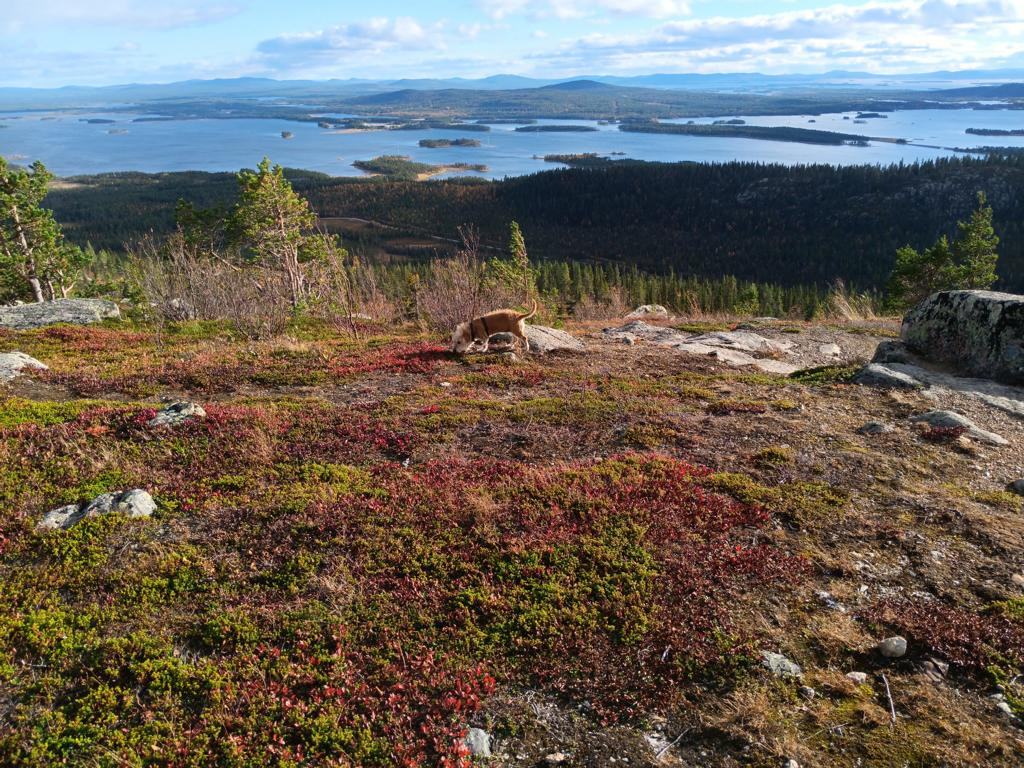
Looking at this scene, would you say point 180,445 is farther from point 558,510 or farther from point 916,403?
point 916,403

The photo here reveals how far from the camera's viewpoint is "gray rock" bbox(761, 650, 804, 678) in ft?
15.7

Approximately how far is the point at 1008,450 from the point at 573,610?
8.71 metres

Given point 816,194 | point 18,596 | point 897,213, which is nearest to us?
point 18,596

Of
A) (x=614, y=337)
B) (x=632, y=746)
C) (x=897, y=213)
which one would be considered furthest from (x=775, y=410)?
(x=897, y=213)

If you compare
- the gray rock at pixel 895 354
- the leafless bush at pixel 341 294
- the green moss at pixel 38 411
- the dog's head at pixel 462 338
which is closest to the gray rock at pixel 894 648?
the gray rock at pixel 895 354

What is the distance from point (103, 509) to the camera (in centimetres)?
682

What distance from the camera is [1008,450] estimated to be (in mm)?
9305

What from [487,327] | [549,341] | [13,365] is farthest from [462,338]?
[13,365]

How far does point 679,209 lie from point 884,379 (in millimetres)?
165152

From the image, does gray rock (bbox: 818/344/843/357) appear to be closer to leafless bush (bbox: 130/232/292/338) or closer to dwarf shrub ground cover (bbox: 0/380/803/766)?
dwarf shrub ground cover (bbox: 0/380/803/766)

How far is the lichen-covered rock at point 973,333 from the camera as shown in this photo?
42.4ft

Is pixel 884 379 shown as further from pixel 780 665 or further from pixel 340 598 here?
pixel 340 598

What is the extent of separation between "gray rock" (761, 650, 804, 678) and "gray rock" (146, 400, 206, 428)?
9088 millimetres

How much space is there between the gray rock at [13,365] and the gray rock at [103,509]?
25.5 feet
